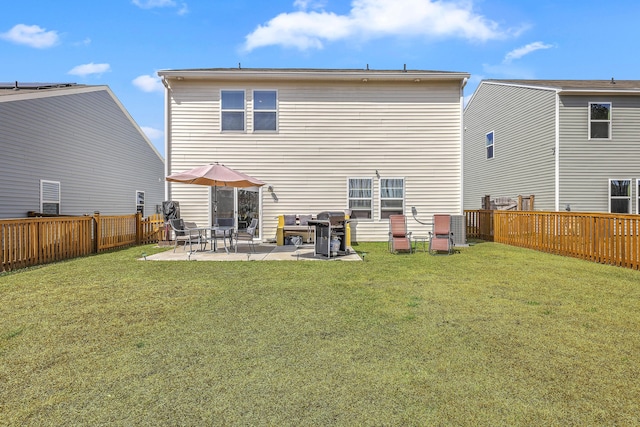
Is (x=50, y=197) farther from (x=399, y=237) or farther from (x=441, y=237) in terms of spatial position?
(x=441, y=237)

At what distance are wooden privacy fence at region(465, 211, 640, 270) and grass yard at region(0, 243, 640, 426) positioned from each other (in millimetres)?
2196

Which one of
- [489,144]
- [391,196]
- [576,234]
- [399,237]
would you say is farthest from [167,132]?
[489,144]

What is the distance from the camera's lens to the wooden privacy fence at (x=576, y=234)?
7668 millimetres

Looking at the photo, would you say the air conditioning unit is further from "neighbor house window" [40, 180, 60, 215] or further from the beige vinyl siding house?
"neighbor house window" [40, 180, 60, 215]

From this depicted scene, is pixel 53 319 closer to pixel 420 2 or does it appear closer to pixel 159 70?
pixel 159 70

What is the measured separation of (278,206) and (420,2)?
8.39 m

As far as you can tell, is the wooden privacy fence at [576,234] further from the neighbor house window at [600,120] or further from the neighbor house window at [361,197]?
the neighbor house window at [600,120]

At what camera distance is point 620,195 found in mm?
13719

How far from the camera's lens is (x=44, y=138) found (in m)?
13.3

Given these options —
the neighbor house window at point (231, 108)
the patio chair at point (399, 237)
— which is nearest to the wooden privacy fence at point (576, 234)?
the patio chair at point (399, 237)

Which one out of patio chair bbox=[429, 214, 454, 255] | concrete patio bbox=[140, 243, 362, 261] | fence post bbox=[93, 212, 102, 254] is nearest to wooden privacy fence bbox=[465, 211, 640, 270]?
patio chair bbox=[429, 214, 454, 255]

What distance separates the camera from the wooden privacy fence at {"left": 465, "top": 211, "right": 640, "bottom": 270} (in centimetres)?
767

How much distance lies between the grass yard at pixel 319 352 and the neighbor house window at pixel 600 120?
1028 centimetres

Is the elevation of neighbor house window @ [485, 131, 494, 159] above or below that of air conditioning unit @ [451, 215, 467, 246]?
above
